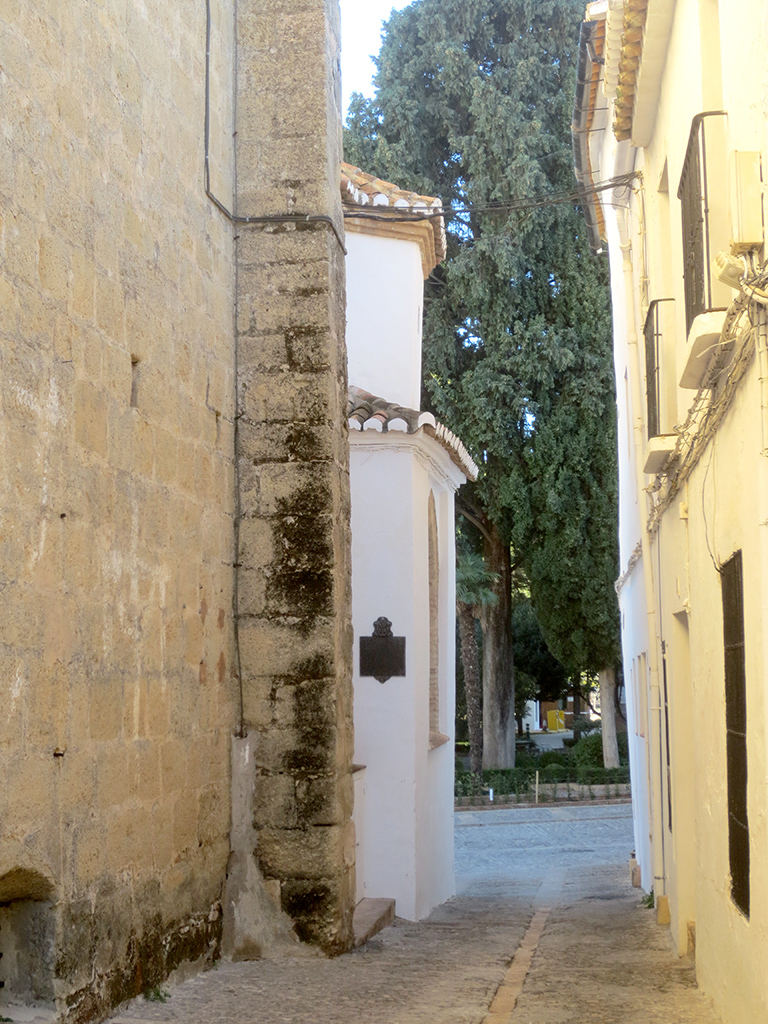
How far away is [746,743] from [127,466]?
2.99 metres

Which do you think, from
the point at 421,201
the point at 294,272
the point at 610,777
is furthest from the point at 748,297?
the point at 610,777

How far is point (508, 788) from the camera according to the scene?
23859mm

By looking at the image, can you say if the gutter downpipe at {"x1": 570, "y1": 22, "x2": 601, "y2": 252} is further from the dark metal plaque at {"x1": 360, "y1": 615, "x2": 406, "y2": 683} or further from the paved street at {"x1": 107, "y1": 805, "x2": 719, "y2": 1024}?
the paved street at {"x1": 107, "y1": 805, "x2": 719, "y2": 1024}

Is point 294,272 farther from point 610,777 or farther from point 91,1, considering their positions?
point 610,777

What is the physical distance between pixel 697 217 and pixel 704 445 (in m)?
1.06

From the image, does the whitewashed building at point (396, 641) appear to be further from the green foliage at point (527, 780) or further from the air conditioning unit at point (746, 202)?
the green foliage at point (527, 780)

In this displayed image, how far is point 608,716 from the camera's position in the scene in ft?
86.2

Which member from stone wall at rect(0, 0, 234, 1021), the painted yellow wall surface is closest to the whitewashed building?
the painted yellow wall surface

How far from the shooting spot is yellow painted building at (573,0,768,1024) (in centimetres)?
409

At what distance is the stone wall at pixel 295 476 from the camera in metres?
6.75

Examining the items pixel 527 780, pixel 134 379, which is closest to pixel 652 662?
pixel 134 379

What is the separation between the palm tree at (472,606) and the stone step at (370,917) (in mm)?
15635

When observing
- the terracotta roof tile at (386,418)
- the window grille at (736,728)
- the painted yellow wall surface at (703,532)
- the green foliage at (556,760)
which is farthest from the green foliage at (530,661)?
the window grille at (736,728)

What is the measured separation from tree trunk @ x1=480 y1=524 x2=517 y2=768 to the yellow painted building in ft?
51.7
